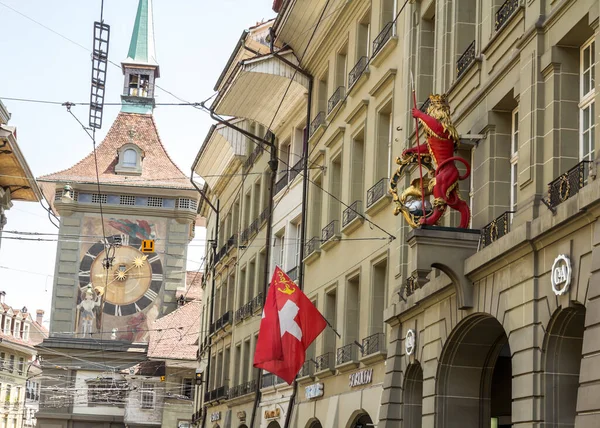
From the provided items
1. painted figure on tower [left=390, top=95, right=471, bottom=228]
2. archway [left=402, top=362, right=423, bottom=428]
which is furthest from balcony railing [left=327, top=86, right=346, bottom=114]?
painted figure on tower [left=390, top=95, right=471, bottom=228]

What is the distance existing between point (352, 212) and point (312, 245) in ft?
11.6

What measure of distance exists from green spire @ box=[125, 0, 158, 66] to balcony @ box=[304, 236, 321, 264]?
2186 inches

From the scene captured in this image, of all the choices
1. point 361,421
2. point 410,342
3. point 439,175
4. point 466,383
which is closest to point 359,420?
point 361,421

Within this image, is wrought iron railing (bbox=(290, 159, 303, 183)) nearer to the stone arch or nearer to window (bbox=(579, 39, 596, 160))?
the stone arch

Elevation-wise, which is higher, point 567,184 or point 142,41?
point 142,41

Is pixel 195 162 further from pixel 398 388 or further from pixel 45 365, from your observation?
pixel 398 388

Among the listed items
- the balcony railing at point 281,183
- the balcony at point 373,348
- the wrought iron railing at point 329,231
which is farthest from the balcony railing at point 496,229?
the balcony railing at point 281,183

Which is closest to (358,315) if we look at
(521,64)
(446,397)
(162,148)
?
(446,397)

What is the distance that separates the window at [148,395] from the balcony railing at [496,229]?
46999mm

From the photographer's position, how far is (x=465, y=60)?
17406 millimetres

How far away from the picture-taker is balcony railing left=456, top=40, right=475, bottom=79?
55.9 feet

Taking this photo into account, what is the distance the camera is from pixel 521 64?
47.6 feet

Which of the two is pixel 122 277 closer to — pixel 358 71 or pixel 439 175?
pixel 358 71

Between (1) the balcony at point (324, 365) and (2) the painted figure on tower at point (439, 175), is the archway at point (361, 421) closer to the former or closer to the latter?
(1) the balcony at point (324, 365)
